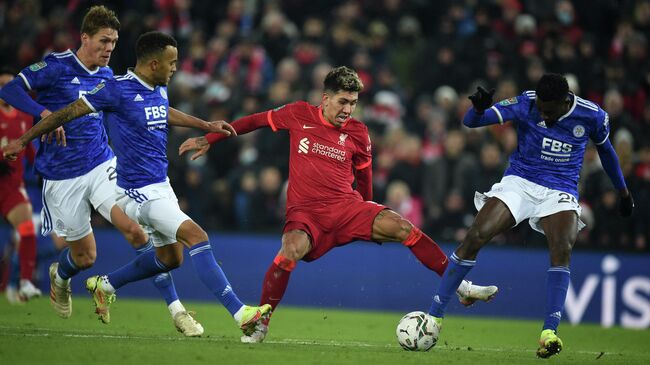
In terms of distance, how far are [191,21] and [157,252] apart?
10476mm

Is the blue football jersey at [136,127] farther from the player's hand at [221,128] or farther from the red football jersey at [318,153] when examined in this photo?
the red football jersey at [318,153]

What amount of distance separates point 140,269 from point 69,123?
158cm

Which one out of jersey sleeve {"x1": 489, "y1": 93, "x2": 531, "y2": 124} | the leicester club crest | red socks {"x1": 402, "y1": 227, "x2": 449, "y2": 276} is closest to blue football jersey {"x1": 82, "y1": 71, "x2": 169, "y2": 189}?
red socks {"x1": 402, "y1": 227, "x2": 449, "y2": 276}

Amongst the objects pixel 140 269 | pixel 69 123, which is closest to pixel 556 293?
pixel 140 269

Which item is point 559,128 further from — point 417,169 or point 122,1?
point 122,1

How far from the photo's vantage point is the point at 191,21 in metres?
18.8

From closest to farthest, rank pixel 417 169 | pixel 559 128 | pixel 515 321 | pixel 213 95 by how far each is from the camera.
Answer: pixel 559 128, pixel 515 321, pixel 417 169, pixel 213 95

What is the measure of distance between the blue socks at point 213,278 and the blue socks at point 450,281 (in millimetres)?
1751

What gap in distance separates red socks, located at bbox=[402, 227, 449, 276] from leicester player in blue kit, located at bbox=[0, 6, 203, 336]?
7.54 feet

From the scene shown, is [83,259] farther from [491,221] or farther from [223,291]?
[491,221]

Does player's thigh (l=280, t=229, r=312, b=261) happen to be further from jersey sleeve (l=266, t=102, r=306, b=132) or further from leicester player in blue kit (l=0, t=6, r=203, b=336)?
leicester player in blue kit (l=0, t=6, r=203, b=336)

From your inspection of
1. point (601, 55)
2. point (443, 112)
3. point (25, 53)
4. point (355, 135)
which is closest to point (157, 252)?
point (355, 135)

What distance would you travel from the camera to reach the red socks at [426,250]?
882 cm

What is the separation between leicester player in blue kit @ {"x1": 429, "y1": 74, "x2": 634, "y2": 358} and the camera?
864 centimetres
